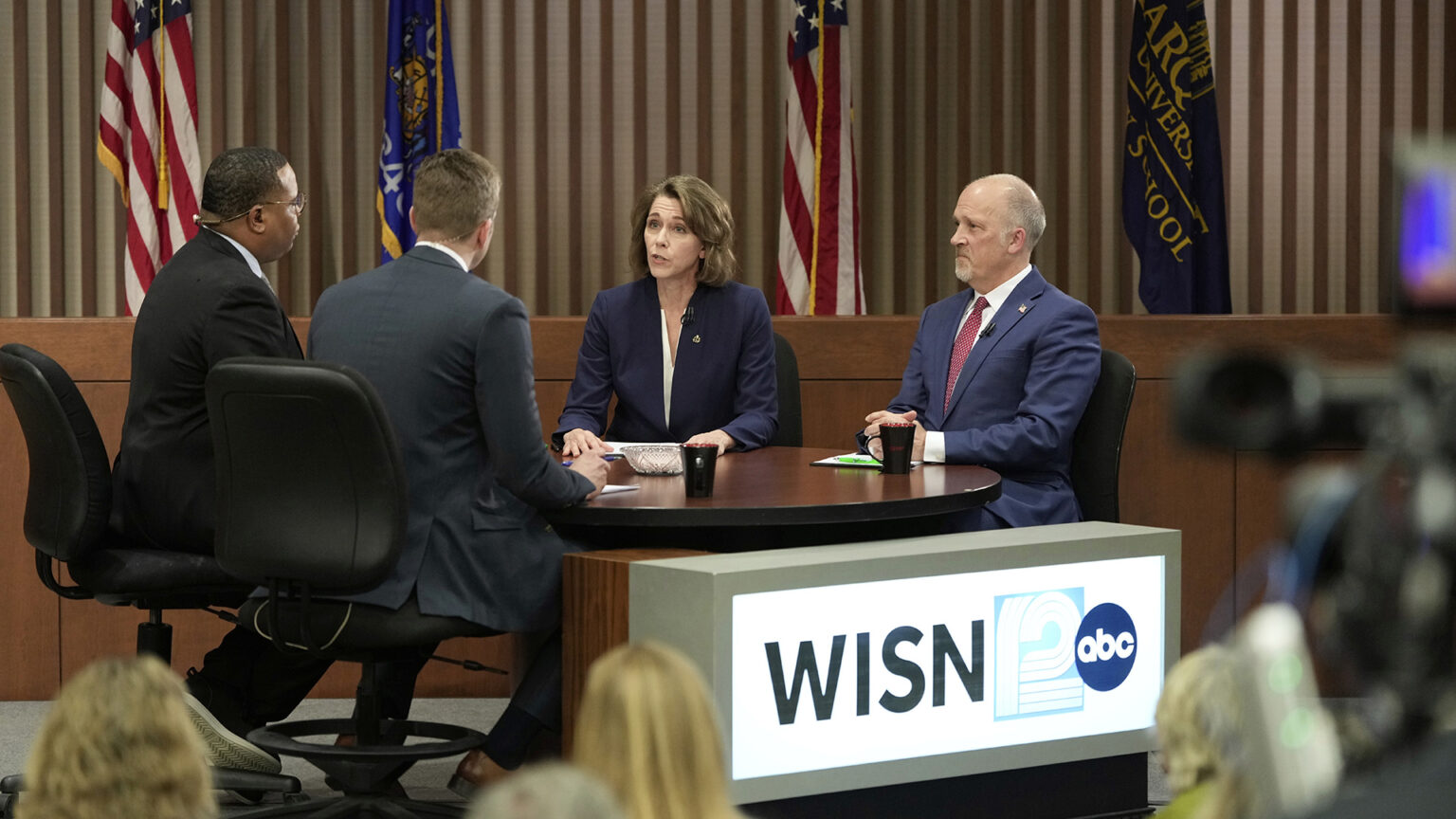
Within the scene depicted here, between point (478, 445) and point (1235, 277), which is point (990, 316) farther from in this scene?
point (1235, 277)

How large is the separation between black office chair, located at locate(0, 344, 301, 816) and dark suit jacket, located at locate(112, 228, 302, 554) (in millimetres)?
66

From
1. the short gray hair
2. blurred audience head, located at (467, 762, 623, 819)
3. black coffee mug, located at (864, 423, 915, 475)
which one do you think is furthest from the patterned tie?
blurred audience head, located at (467, 762, 623, 819)

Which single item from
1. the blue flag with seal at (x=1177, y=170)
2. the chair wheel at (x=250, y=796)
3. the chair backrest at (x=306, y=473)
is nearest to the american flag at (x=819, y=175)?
the blue flag with seal at (x=1177, y=170)

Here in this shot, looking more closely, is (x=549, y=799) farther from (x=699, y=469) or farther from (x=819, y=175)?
(x=819, y=175)

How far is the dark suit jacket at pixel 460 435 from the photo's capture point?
279 cm

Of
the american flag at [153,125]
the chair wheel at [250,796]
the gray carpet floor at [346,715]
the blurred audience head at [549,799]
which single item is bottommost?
the gray carpet floor at [346,715]

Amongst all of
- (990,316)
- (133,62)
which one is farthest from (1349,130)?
(133,62)

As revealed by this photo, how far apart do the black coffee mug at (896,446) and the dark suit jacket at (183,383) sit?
1.28 metres

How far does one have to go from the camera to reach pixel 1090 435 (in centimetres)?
370

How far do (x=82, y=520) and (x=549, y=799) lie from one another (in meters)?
2.48

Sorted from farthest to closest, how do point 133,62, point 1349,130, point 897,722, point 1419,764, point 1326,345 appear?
point 1349,130
point 133,62
point 897,722
point 1326,345
point 1419,764

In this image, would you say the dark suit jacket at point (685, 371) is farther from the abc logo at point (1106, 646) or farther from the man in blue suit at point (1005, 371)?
the abc logo at point (1106, 646)

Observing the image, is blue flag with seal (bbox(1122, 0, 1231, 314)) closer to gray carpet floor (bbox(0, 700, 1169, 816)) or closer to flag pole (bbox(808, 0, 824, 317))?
flag pole (bbox(808, 0, 824, 317))

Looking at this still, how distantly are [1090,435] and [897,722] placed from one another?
1.14 m
